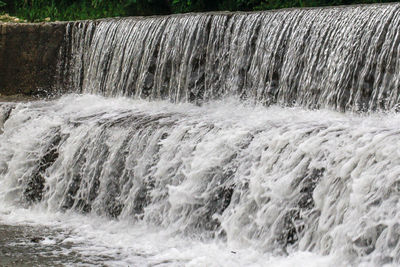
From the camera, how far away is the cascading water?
5.59 metres

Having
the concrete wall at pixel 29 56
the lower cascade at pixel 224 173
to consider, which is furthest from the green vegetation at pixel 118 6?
the lower cascade at pixel 224 173

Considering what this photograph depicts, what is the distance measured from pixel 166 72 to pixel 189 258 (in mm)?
4234

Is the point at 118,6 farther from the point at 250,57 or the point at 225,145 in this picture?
the point at 225,145

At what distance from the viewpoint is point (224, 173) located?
657 centimetres

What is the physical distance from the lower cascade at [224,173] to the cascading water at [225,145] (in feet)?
0.04

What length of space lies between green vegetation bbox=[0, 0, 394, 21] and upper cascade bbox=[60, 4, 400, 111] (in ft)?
6.07

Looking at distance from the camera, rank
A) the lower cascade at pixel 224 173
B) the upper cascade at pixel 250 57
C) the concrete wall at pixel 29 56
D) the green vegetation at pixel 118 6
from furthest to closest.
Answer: the concrete wall at pixel 29 56, the green vegetation at pixel 118 6, the upper cascade at pixel 250 57, the lower cascade at pixel 224 173

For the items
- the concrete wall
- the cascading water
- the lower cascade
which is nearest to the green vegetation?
the concrete wall

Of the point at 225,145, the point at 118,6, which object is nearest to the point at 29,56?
the point at 118,6

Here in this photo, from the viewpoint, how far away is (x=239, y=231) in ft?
20.2

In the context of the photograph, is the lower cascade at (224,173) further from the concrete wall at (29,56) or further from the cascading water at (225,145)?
the concrete wall at (29,56)

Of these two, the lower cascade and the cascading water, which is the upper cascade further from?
the lower cascade

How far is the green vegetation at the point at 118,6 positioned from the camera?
445 inches

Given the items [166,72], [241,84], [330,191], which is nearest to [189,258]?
[330,191]
